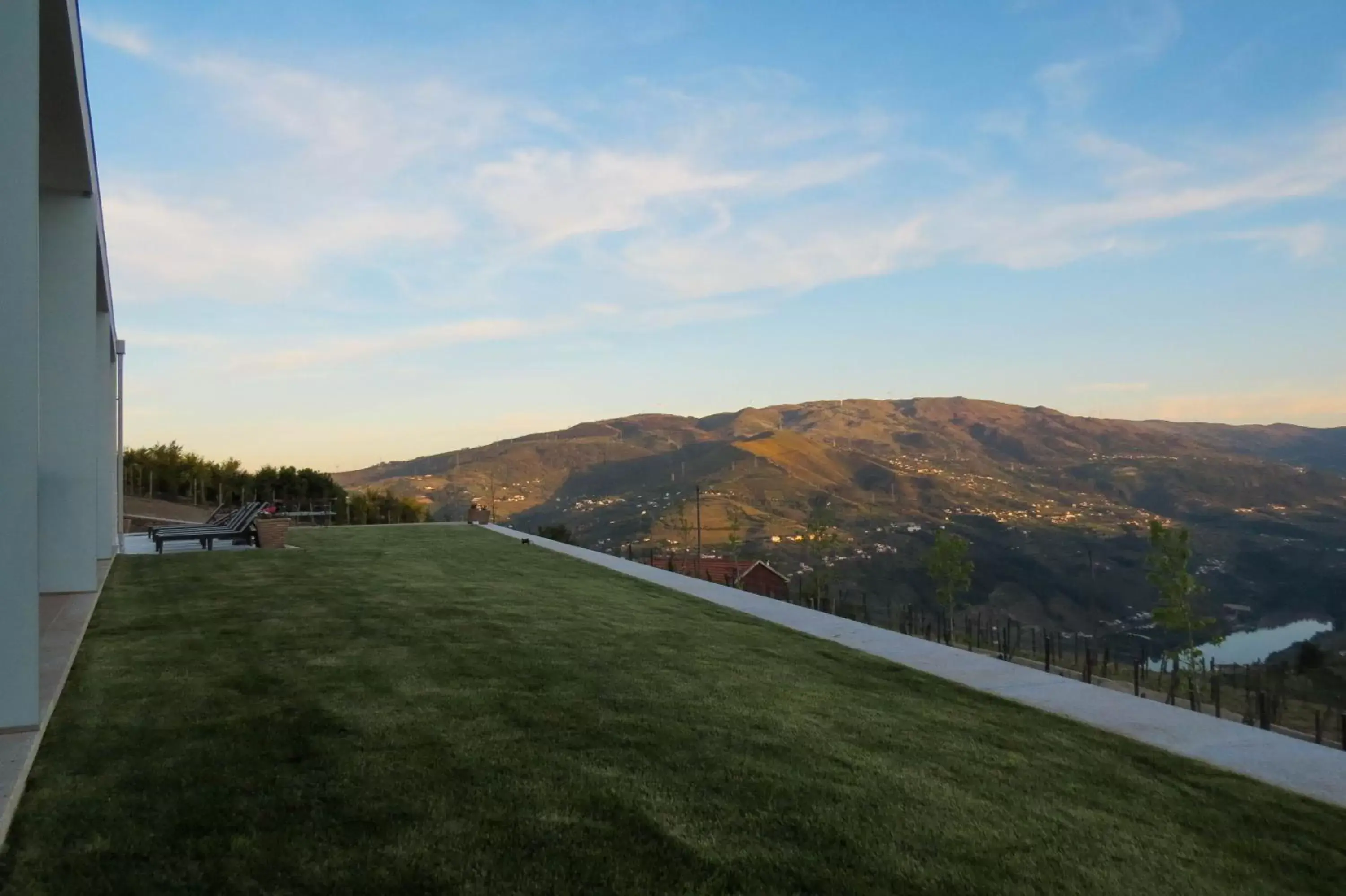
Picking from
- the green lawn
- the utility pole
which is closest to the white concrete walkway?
the green lawn

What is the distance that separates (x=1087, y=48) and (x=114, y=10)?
16.7m

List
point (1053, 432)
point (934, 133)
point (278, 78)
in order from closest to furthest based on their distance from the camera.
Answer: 1. point (278, 78)
2. point (934, 133)
3. point (1053, 432)

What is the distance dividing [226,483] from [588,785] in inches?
1090

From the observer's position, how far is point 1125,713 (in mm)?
5438

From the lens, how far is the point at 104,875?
105 inches

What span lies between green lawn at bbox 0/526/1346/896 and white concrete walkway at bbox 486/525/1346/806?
247mm

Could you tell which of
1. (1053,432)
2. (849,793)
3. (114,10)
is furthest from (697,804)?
(1053,432)

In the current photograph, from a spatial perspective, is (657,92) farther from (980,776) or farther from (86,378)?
(980,776)

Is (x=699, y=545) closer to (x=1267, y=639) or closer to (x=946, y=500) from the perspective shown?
(x=1267, y=639)

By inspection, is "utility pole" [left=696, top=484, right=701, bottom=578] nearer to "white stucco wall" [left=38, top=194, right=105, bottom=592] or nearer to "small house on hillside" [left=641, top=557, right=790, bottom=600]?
"small house on hillside" [left=641, top=557, right=790, bottom=600]

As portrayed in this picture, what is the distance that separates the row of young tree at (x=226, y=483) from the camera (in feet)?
88.1

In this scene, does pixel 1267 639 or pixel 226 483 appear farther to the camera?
pixel 1267 639

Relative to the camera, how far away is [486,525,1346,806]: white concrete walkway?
4406mm

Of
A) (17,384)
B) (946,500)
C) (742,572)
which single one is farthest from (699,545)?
(946,500)
